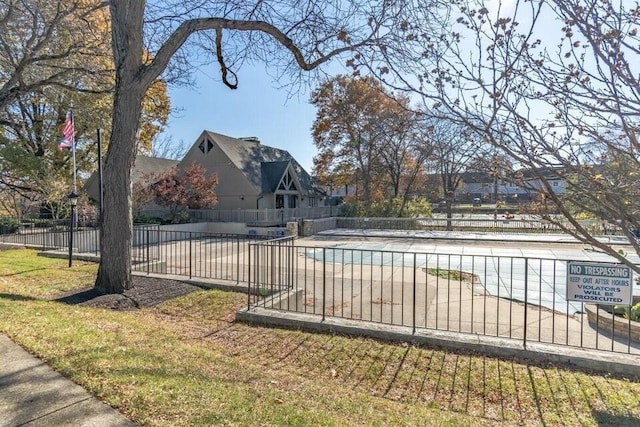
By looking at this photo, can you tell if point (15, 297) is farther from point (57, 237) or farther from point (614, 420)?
point (57, 237)

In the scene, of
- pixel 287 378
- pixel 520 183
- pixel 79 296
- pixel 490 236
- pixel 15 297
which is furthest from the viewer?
pixel 490 236

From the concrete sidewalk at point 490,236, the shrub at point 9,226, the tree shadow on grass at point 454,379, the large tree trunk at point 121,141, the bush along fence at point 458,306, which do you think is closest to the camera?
the tree shadow on grass at point 454,379

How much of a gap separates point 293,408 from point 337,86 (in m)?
30.3

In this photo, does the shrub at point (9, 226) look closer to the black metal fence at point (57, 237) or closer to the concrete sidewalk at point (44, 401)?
the black metal fence at point (57, 237)

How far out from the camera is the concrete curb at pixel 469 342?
446 cm

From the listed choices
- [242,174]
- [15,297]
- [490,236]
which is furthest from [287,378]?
[242,174]

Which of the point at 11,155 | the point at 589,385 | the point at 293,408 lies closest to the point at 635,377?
the point at 589,385

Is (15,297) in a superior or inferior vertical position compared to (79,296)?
superior

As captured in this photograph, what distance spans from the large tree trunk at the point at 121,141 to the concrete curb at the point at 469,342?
3.20 metres

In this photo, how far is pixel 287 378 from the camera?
410 centimetres

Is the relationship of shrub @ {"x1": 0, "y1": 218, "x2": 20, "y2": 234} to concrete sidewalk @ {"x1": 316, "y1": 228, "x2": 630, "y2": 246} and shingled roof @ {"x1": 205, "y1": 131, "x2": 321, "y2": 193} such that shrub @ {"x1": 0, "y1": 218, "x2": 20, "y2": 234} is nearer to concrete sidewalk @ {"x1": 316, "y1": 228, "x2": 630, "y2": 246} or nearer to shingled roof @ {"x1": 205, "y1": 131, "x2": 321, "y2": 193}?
shingled roof @ {"x1": 205, "y1": 131, "x2": 321, "y2": 193}

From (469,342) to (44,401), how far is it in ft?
15.3

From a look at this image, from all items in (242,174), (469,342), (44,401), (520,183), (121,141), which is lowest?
(469,342)

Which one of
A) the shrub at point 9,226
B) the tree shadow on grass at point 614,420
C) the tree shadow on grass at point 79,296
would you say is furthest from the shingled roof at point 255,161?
A: the tree shadow on grass at point 614,420
